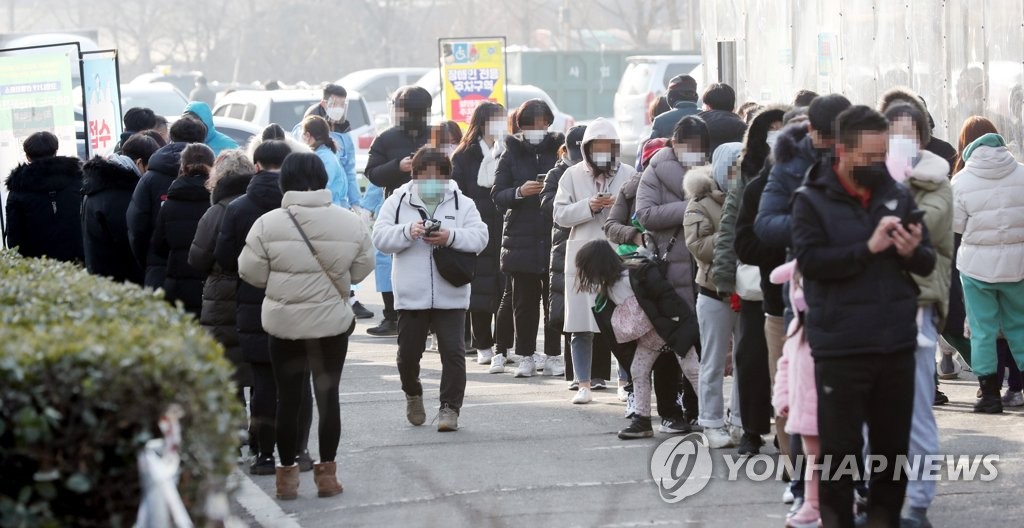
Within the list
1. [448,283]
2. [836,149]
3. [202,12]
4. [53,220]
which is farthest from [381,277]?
[202,12]

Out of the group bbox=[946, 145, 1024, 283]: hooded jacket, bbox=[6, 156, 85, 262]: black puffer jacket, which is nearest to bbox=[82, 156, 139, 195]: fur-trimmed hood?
bbox=[6, 156, 85, 262]: black puffer jacket

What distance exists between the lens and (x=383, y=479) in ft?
26.6

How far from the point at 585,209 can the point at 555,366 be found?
198cm

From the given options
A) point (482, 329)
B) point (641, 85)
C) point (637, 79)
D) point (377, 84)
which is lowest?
point (482, 329)

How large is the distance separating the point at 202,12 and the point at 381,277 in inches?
2395

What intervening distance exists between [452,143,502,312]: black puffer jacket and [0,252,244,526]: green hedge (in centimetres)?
688

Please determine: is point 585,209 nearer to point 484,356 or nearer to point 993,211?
point 993,211

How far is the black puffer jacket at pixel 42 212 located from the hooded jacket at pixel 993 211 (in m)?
5.85

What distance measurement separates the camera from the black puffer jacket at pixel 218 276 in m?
8.12

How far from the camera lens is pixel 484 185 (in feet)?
38.9

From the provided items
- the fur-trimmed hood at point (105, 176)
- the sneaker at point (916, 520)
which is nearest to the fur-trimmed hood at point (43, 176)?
the fur-trimmed hood at point (105, 176)

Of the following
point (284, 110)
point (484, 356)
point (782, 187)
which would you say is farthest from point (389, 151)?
point (284, 110)

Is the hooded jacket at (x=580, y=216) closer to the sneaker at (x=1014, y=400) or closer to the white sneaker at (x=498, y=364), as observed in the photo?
the white sneaker at (x=498, y=364)

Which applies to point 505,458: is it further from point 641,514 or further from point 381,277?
point 381,277
